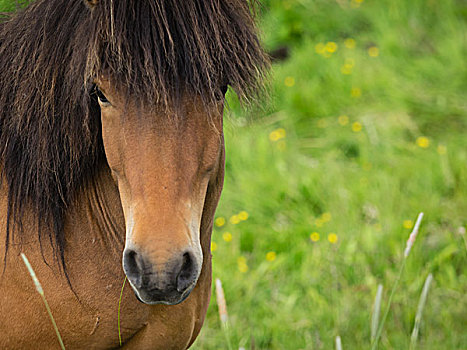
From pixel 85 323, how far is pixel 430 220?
2.66 metres

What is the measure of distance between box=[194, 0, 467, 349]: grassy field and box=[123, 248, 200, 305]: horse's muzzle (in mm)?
734

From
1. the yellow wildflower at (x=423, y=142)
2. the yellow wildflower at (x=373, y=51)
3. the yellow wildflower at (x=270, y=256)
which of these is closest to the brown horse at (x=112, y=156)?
the yellow wildflower at (x=270, y=256)

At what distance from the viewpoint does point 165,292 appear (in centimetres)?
157

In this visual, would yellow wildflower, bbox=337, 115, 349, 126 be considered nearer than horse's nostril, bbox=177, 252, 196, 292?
No

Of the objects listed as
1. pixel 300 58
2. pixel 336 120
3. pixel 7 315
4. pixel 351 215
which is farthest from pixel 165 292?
pixel 300 58

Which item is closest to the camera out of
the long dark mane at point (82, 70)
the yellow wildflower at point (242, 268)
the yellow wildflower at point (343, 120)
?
the long dark mane at point (82, 70)

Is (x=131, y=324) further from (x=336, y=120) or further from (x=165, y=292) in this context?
(x=336, y=120)

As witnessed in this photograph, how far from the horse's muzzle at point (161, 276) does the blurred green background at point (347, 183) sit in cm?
65

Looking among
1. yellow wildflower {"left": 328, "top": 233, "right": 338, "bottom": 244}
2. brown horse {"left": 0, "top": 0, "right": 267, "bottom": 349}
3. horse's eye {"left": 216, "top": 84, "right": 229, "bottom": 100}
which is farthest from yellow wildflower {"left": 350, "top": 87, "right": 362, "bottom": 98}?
horse's eye {"left": 216, "top": 84, "right": 229, "bottom": 100}

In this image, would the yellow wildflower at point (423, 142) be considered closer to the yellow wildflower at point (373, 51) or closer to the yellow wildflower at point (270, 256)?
the yellow wildflower at point (373, 51)

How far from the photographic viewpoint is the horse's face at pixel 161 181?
1.53m

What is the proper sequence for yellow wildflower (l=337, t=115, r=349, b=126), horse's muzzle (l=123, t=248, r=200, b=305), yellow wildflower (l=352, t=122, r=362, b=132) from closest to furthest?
horse's muzzle (l=123, t=248, r=200, b=305)
yellow wildflower (l=352, t=122, r=362, b=132)
yellow wildflower (l=337, t=115, r=349, b=126)

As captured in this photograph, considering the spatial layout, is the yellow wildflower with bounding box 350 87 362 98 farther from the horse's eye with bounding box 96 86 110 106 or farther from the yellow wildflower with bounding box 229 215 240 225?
the horse's eye with bounding box 96 86 110 106

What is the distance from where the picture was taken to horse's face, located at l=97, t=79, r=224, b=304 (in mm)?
1532
